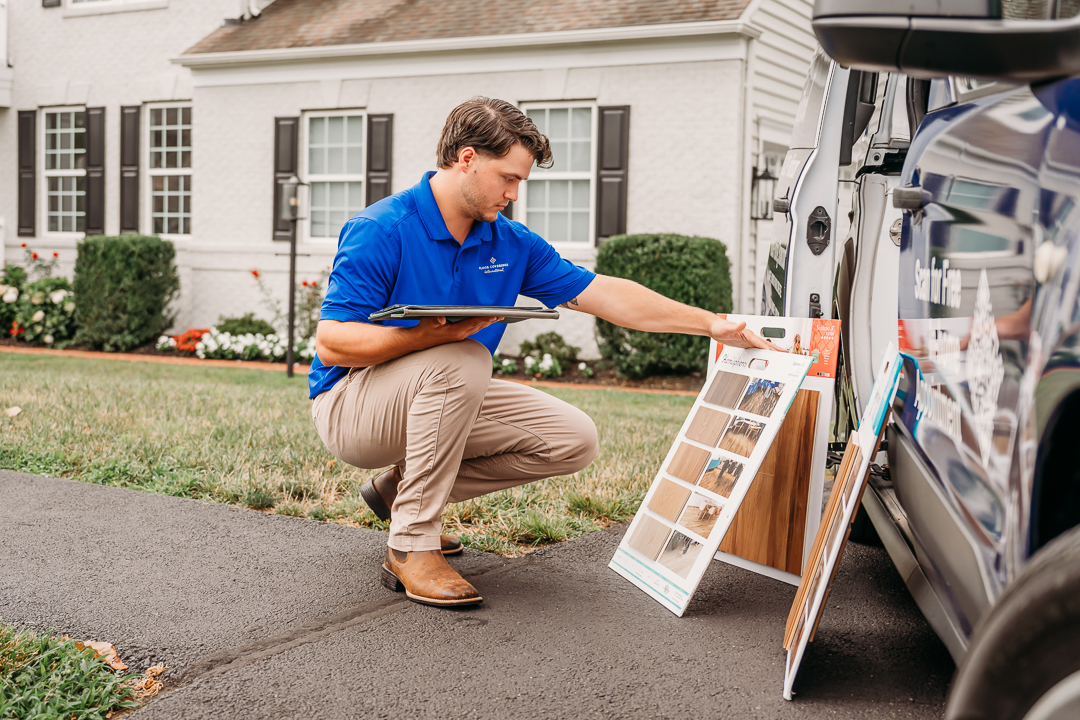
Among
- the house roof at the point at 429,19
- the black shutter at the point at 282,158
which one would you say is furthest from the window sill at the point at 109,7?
the black shutter at the point at 282,158

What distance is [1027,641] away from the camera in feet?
4.26

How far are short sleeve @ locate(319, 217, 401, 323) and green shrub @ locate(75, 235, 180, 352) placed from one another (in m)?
10.6

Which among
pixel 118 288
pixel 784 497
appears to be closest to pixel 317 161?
pixel 118 288

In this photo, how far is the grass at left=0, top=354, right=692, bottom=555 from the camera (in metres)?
4.15

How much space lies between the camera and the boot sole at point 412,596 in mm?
2994

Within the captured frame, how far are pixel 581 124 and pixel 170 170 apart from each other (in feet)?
20.9

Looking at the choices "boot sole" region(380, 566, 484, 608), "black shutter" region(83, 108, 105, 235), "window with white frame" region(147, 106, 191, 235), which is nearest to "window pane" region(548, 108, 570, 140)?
"window with white frame" region(147, 106, 191, 235)

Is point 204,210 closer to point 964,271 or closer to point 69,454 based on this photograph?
point 69,454

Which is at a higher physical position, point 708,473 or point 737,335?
point 737,335

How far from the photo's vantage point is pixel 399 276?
10.2 feet

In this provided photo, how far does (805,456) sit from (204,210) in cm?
1180

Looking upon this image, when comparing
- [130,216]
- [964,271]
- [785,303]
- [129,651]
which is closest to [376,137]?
[130,216]

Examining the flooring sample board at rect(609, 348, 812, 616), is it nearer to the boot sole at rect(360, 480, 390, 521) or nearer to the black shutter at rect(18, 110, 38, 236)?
the boot sole at rect(360, 480, 390, 521)

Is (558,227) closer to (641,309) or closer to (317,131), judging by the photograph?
(317,131)
